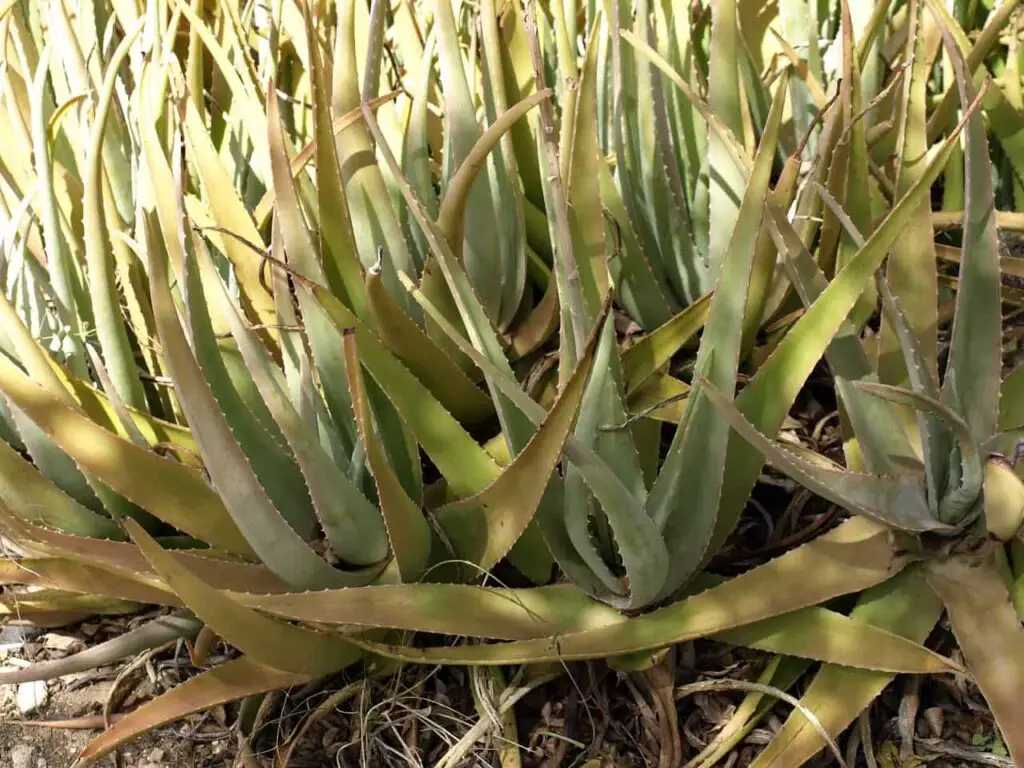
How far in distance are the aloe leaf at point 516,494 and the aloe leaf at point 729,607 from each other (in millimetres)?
62

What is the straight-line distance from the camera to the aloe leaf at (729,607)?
471mm

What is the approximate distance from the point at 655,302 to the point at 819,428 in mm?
165

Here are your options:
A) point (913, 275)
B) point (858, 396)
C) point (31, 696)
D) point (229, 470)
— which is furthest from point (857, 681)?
point (31, 696)

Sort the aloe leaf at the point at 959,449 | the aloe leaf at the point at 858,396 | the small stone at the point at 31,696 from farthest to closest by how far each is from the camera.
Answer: the small stone at the point at 31,696
the aloe leaf at the point at 858,396
the aloe leaf at the point at 959,449

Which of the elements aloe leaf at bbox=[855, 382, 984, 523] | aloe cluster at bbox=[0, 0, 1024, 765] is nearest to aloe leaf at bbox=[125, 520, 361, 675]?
aloe cluster at bbox=[0, 0, 1024, 765]

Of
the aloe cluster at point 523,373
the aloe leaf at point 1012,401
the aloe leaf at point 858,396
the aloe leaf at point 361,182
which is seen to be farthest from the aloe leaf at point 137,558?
the aloe leaf at point 1012,401

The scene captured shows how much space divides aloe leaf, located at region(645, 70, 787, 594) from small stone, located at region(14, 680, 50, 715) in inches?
19.0

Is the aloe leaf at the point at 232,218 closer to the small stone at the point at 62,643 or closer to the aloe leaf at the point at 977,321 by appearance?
the small stone at the point at 62,643

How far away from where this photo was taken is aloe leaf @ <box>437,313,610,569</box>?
41cm

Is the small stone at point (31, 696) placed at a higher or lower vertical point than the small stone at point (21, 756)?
higher

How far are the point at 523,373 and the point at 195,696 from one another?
34 cm

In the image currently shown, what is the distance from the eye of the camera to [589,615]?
50cm

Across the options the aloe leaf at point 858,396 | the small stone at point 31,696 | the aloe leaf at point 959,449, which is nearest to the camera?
the aloe leaf at point 959,449

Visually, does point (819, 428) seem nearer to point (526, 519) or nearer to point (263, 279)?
point (526, 519)
